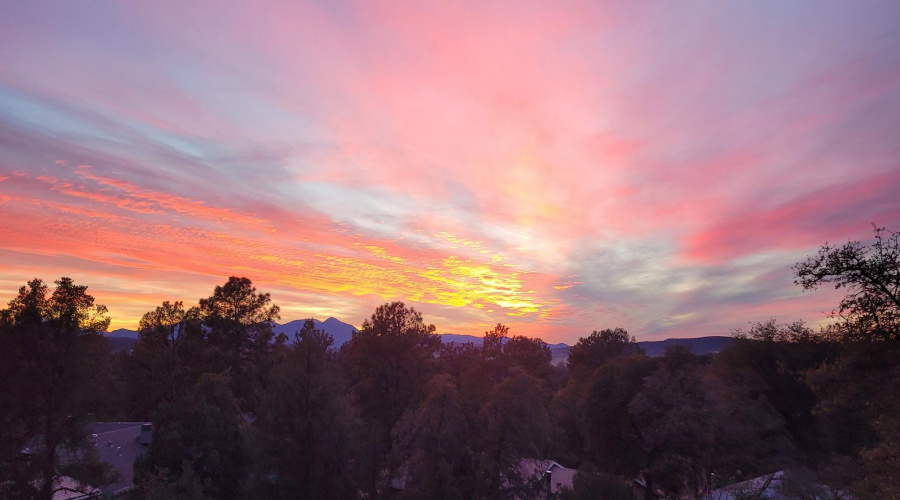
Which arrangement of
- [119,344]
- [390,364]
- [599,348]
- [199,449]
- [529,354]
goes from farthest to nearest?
[119,344] → [529,354] → [599,348] → [390,364] → [199,449]

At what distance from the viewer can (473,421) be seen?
2247cm

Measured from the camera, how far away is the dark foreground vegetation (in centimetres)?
1236

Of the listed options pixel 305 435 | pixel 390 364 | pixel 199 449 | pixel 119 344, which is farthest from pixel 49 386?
pixel 119 344

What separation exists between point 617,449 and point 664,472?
14.6ft

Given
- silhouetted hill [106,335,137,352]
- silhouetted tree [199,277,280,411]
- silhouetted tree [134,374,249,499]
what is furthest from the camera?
silhouetted tree [199,277,280,411]

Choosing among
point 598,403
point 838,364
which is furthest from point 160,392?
point 838,364

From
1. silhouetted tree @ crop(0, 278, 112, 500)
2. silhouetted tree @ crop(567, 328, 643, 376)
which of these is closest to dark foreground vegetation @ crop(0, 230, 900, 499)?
silhouetted tree @ crop(0, 278, 112, 500)

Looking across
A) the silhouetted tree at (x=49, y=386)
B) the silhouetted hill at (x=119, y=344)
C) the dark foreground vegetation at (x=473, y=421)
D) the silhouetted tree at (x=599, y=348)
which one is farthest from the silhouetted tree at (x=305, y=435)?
the silhouetted tree at (x=599, y=348)

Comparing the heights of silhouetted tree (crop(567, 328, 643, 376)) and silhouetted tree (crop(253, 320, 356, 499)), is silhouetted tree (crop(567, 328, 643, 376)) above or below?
above

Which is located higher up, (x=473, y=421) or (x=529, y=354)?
(x=529, y=354)

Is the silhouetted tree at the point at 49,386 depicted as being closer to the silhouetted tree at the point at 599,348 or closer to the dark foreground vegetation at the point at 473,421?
the dark foreground vegetation at the point at 473,421

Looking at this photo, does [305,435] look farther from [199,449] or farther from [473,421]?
[473,421]

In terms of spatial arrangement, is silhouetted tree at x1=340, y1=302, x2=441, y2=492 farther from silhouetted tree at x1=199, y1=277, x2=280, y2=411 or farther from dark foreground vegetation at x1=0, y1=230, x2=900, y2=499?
silhouetted tree at x1=199, y1=277, x2=280, y2=411

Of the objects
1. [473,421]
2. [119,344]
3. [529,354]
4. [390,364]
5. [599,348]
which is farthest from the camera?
[119,344]
